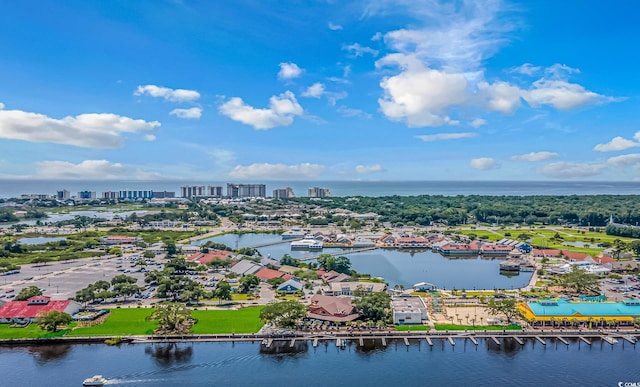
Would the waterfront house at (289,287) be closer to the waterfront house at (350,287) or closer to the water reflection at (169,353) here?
the waterfront house at (350,287)

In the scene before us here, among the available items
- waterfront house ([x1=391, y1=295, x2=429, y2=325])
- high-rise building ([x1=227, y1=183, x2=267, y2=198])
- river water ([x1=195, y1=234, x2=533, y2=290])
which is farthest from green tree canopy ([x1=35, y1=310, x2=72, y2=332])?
high-rise building ([x1=227, y1=183, x2=267, y2=198])

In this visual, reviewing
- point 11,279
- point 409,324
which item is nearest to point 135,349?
point 409,324

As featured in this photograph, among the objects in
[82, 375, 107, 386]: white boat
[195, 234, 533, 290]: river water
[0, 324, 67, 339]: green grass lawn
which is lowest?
[82, 375, 107, 386]: white boat

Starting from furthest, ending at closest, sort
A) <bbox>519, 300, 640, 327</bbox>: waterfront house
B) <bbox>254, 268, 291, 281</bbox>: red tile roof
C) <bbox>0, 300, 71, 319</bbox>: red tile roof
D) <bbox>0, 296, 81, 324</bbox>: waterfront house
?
<bbox>254, 268, 291, 281</bbox>: red tile roof → <bbox>0, 300, 71, 319</bbox>: red tile roof → <bbox>0, 296, 81, 324</bbox>: waterfront house → <bbox>519, 300, 640, 327</bbox>: waterfront house

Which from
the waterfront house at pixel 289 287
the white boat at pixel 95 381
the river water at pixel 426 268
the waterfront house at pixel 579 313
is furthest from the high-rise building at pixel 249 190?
the white boat at pixel 95 381

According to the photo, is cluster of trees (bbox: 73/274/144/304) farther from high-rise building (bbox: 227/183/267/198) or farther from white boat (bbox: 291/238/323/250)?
high-rise building (bbox: 227/183/267/198)

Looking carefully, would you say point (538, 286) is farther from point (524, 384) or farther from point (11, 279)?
point (11, 279)
